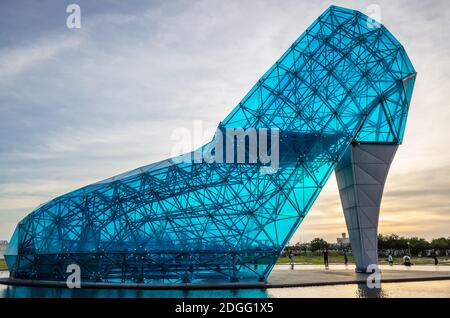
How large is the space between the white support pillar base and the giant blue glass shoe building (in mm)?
96

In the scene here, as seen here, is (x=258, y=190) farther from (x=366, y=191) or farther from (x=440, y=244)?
(x=440, y=244)

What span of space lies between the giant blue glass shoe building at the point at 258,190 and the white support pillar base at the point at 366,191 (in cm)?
10

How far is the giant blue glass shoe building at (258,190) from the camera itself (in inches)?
1379

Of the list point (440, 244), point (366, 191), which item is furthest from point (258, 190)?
point (440, 244)

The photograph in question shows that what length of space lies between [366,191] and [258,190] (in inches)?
523

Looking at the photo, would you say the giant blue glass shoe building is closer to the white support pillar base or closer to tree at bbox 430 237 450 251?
the white support pillar base

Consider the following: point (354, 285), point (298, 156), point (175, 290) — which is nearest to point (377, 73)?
point (298, 156)

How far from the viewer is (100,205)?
3791 cm

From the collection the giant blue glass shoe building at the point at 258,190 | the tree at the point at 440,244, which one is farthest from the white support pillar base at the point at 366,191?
the tree at the point at 440,244

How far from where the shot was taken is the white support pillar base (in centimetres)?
4331

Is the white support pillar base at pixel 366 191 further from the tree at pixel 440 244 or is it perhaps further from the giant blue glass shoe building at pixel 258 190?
the tree at pixel 440 244
